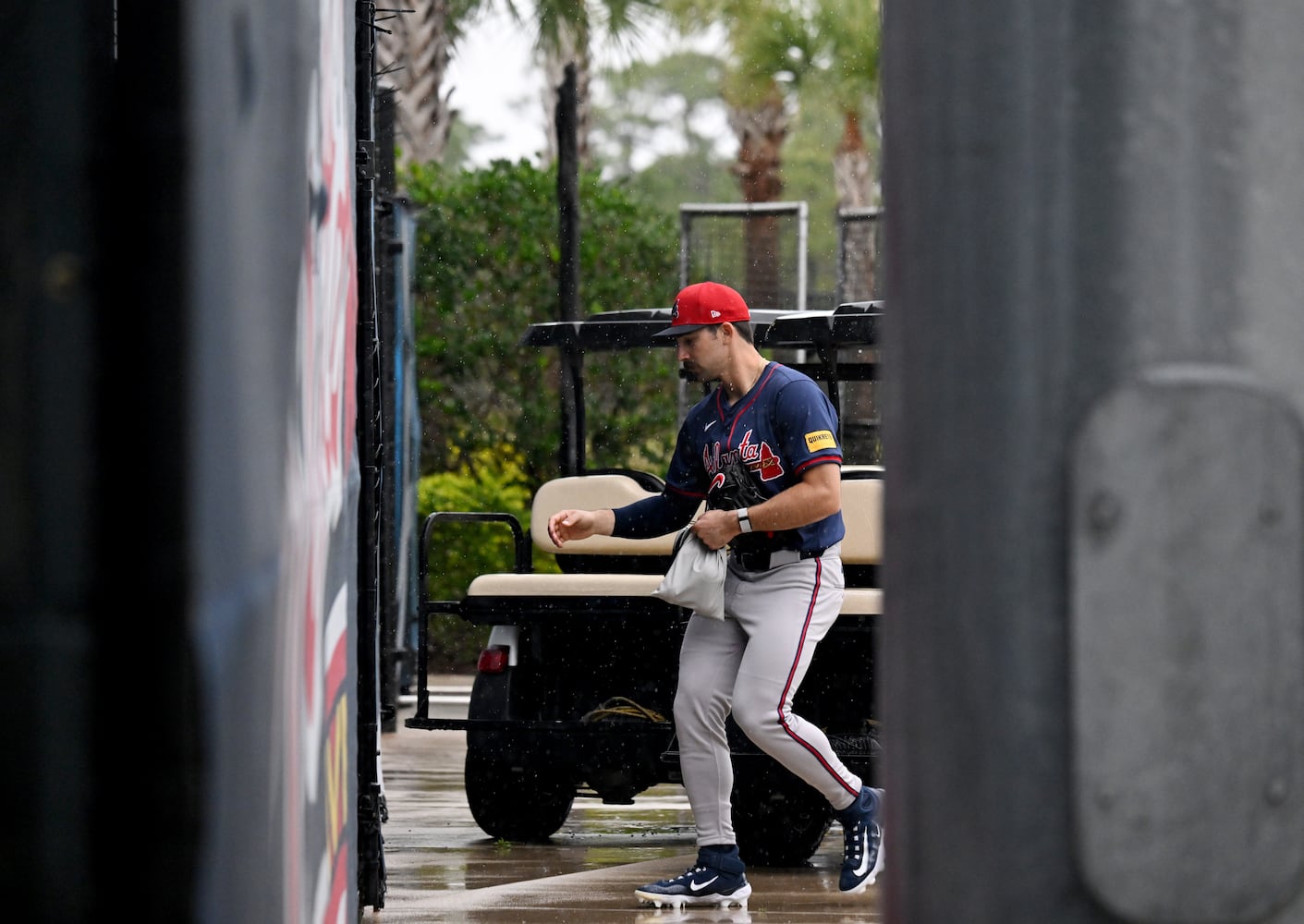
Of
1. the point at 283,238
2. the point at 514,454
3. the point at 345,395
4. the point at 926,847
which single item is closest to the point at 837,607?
the point at 345,395

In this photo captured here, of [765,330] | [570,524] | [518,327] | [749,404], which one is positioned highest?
[518,327]

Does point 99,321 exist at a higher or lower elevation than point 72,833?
higher

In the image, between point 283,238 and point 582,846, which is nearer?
point 283,238

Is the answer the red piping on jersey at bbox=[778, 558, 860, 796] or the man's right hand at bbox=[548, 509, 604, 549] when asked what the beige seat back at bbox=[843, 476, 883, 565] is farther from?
the man's right hand at bbox=[548, 509, 604, 549]

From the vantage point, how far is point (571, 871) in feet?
24.1

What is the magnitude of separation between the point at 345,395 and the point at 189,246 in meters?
1.11

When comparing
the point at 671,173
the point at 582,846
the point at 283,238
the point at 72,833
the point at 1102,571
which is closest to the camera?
the point at 1102,571

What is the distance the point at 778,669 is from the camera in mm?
6242

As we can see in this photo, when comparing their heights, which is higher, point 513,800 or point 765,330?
point 765,330

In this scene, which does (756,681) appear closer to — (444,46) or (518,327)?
(518,327)

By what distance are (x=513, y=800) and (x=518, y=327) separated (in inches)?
426

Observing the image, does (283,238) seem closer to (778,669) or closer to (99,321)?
(99,321)

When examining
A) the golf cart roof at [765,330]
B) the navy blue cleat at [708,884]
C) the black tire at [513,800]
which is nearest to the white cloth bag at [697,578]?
the navy blue cleat at [708,884]

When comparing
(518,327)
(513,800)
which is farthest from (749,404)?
(518,327)
